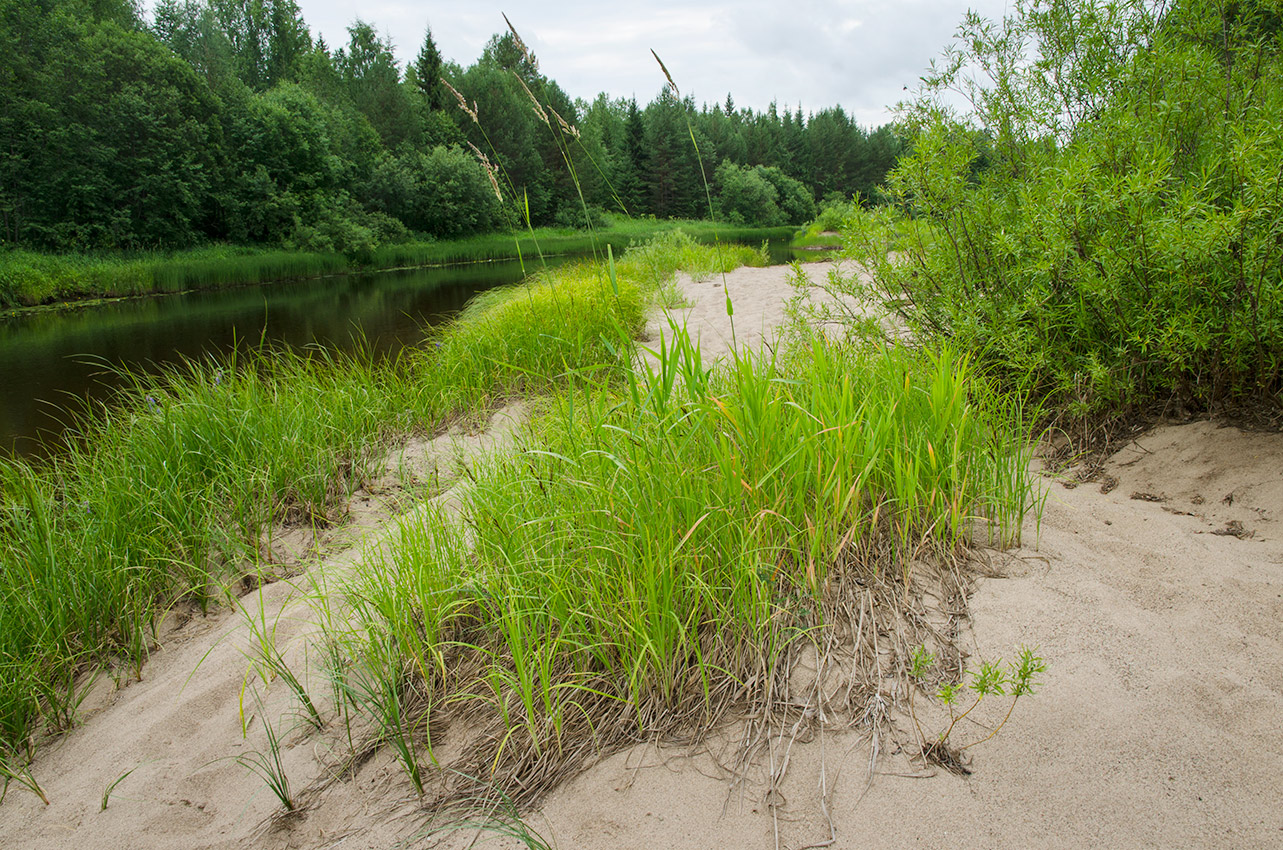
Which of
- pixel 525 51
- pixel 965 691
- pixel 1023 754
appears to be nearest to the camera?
pixel 1023 754

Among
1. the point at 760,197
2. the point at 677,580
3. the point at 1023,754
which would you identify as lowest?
the point at 1023,754

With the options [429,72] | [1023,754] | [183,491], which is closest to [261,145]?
[429,72]

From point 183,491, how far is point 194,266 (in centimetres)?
2232

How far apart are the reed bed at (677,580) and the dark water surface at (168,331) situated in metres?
4.16

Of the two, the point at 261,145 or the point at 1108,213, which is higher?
the point at 261,145

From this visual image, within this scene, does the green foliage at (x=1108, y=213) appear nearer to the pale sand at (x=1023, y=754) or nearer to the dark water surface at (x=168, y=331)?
the pale sand at (x=1023, y=754)

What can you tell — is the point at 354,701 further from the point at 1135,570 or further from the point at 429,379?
the point at 429,379

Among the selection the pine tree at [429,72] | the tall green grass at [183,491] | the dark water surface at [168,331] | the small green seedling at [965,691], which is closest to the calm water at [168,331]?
the dark water surface at [168,331]

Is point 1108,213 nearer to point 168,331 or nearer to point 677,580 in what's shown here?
point 677,580

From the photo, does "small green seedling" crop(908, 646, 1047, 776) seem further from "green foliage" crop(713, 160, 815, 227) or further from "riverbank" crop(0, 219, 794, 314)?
"green foliage" crop(713, 160, 815, 227)

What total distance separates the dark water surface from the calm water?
2cm

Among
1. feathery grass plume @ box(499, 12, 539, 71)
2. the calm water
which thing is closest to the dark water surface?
the calm water

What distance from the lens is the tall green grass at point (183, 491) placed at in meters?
2.69

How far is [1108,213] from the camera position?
2.87 metres
